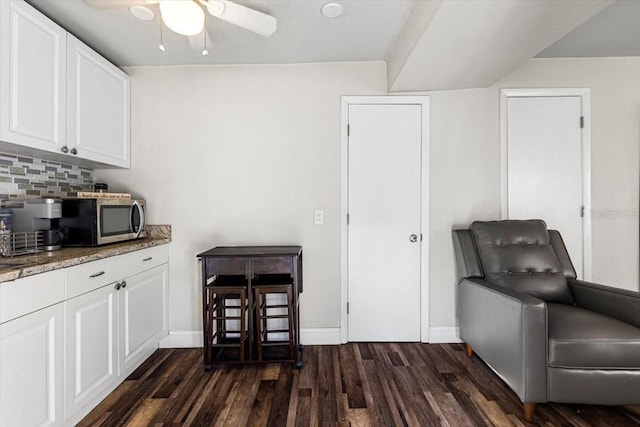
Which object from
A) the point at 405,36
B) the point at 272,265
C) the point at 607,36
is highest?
the point at 607,36

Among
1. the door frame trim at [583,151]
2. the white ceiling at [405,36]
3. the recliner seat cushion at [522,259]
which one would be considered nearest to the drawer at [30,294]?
the white ceiling at [405,36]

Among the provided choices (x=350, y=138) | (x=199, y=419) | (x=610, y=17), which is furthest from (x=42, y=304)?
(x=610, y=17)

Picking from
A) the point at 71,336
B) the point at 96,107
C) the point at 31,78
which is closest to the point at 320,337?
the point at 71,336

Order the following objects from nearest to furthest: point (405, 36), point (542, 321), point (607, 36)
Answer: point (542, 321)
point (405, 36)
point (607, 36)

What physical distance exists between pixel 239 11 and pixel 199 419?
83.9 inches

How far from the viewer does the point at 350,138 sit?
8.71ft

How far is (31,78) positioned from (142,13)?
28.5 inches

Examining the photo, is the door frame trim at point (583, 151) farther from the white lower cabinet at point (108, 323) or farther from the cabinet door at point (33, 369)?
the cabinet door at point (33, 369)

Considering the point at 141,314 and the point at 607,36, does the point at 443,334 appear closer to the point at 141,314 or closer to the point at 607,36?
the point at 141,314

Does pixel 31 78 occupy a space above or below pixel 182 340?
above

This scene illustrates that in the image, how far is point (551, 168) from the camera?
266 cm

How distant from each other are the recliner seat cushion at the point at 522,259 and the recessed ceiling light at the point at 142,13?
8.61 ft

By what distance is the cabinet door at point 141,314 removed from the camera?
2070 mm

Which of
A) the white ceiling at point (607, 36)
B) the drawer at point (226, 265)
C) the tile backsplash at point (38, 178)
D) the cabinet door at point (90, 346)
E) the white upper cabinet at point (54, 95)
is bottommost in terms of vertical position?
the cabinet door at point (90, 346)
